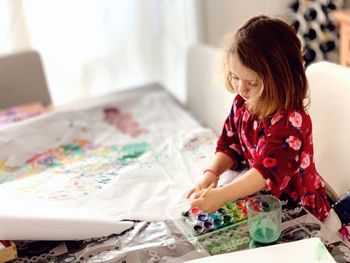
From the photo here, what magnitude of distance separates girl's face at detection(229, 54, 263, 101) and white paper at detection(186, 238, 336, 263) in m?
0.29

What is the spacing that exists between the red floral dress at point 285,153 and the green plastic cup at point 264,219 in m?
0.06

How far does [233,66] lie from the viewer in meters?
0.91

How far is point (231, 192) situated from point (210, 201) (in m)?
0.05

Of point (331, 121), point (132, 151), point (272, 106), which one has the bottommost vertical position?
point (132, 151)

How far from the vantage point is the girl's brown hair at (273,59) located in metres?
0.87

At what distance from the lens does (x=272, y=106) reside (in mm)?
898

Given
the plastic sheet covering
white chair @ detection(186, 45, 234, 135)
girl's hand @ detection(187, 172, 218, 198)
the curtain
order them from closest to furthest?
the plastic sheet covering
girl's hand @ detection(187, 172, 218, 198)
white chair @ detection(186, 45, 234, 135)
the curtain

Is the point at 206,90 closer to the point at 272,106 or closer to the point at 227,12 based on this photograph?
the point at 227,12

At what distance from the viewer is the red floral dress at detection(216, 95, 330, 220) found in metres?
0.89

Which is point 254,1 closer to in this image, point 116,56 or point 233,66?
point 116,56

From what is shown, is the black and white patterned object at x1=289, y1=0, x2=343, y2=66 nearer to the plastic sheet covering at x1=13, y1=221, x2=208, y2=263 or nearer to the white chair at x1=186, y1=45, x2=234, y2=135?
the white chair at x1=186, y1=45, x2=234, y2=135

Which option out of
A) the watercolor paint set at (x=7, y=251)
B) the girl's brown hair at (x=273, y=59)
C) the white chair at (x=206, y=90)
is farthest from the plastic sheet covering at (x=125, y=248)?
the white chair at (x=206, y=90)

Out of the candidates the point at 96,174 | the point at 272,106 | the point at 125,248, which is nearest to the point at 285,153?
the point at 272,106

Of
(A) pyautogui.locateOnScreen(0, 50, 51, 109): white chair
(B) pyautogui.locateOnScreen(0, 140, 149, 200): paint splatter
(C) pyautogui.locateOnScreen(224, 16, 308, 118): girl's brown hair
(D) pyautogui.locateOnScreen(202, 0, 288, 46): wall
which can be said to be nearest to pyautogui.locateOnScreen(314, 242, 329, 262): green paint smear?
(C) pyautogui.locateOnScreen(224, 16, 308, 118): girl's brown hair
